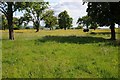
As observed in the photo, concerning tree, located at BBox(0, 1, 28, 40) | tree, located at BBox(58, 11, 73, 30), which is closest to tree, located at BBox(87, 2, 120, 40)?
tree, located at BBox(0, 1, 28, 40)

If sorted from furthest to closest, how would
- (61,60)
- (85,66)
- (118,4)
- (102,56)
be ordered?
(118,4)
(102,56)
(61,60)
(85,66)

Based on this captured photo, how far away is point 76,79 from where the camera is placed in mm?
14156

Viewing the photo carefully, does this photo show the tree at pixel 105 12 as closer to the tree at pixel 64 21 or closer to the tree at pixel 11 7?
the tree at pixel 11 7

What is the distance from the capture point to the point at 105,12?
44.2 m

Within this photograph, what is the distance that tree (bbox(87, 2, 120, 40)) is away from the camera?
42.5 m

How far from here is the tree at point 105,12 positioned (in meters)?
42.5

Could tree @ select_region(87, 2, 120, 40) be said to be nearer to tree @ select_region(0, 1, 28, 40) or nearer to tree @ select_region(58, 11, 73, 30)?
tree @ select_region(0, 1, 28, 40)

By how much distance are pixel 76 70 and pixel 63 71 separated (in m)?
0.92

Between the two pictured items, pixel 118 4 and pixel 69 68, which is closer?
pixel 69 68

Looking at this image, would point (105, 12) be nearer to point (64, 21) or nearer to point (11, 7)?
point (11, 7)

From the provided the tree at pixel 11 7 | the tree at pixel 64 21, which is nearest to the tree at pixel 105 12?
the tree at pixel 11 7

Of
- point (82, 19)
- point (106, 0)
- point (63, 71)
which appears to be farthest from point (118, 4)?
point (82, 19)

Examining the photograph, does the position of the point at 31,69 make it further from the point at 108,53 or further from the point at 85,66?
the point at 108,53

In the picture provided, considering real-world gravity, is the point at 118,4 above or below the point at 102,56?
above
